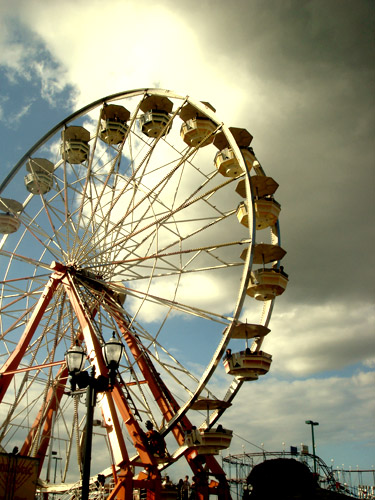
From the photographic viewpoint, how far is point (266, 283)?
1703cm

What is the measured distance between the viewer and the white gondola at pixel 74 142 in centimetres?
1989

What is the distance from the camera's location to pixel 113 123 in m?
19.8

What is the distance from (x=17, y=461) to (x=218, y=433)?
7.90 m

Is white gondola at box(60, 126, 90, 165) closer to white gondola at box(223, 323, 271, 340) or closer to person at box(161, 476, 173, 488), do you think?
white gondola at box(223, 323, 271, 340)

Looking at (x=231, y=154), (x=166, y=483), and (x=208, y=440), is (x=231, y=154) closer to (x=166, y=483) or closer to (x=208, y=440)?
(x=208, y=440)

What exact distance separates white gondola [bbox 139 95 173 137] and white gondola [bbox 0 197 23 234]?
6.06 m

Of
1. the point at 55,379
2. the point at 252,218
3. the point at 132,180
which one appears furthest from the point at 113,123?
the point at 55,379

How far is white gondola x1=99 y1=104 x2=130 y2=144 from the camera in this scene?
19781 millimetres

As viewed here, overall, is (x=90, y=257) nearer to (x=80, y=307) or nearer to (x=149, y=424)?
(x=80, y=307)

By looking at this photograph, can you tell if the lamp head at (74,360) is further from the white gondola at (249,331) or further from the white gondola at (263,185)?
the white gondola at (263,185)

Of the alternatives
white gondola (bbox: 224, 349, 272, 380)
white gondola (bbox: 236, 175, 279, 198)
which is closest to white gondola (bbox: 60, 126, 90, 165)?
white gondola (bbox: 236, 175, 279, 198)

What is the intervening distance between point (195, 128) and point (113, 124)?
11.5ft

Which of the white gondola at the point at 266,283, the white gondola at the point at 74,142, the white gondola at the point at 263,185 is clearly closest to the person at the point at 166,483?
the white gondola at the point at 266,283

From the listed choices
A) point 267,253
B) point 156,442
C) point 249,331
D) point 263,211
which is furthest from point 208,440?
point 263,211
